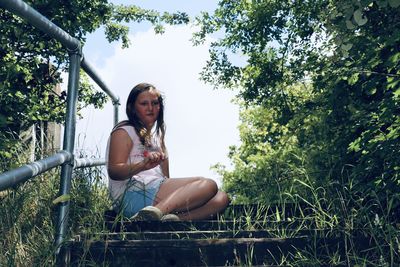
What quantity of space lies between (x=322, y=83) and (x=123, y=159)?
3701 millimetres

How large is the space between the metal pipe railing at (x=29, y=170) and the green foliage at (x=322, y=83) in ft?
4.70

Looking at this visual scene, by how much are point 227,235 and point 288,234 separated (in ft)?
1.08

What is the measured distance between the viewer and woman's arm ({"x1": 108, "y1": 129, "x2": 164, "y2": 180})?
3.72 metres

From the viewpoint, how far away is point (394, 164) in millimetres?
3475

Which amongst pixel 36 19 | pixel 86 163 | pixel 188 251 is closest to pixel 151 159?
pixel 86 163

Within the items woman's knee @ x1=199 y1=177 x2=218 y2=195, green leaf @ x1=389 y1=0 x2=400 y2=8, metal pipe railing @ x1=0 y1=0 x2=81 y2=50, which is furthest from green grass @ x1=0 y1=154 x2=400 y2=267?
green leaf @ x1=389 y1=0 x2=400 y2=8

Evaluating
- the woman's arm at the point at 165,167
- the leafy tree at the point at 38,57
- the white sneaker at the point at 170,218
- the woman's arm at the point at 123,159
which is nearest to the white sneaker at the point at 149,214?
the white sneaker at the point at 170,218

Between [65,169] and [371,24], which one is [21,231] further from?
[371,24]

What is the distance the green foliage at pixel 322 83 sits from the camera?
362 cm

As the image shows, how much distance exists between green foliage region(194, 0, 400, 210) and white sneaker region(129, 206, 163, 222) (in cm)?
84

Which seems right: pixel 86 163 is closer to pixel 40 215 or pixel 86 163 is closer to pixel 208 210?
pixel 40 215

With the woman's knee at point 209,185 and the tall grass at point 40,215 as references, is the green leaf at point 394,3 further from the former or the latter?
the tall grass at point 40,215

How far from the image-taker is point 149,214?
3.44 m

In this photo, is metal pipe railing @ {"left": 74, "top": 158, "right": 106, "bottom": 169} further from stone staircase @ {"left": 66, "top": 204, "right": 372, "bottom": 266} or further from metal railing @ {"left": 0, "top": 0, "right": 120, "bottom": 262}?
stone staircase @ {"left": 66, "top": 204, "right": 372, "bottom": 266}
